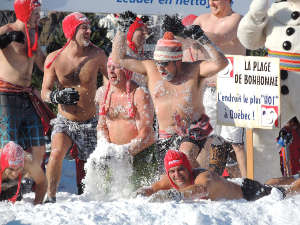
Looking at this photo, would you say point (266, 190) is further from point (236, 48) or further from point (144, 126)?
point (236, 48)

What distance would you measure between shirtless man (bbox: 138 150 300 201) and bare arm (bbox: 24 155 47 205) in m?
0.86

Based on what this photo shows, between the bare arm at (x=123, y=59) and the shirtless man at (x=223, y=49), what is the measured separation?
115 cm

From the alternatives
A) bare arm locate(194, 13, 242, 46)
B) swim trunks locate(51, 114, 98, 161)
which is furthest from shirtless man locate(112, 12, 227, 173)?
bare arm locate(194, 13, 242, 46)

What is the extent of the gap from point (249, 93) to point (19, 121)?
6.85ft

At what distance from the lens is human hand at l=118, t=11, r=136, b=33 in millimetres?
6582

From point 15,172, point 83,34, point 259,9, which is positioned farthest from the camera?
point 83,34

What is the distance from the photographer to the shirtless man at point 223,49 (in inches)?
295

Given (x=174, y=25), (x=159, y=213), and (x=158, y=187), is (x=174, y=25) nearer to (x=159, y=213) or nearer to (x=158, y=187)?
(x=158, y=187)

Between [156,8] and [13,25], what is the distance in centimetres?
168

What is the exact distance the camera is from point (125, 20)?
6.59 meters

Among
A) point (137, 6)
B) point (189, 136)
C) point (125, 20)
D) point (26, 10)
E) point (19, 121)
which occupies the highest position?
point (137, 6)

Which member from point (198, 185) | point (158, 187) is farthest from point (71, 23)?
point (198, 185)

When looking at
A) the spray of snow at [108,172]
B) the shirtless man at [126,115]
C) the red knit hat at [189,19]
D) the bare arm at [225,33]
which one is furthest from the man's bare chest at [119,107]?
the red knit hat at [189,19]

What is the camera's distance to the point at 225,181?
18.9 feet
